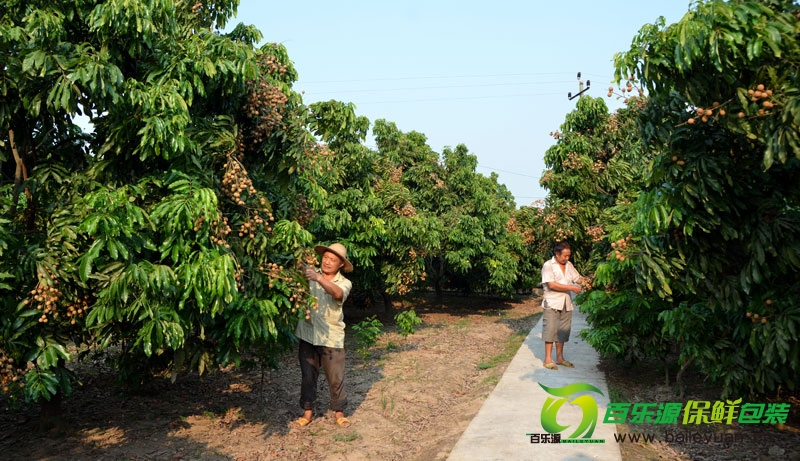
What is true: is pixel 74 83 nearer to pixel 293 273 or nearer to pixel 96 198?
pixel 96 198

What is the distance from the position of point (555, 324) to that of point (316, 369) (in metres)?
3.61

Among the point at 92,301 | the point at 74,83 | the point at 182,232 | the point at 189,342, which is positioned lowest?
the point at 189,342

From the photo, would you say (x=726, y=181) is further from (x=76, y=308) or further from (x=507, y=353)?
(x=507, y=353)

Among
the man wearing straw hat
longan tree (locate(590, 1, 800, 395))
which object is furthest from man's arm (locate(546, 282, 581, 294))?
the man wearing straw hat

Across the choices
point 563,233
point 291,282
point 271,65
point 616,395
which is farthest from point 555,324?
point 271,65

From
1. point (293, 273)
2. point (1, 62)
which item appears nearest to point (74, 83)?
point (1, 62)

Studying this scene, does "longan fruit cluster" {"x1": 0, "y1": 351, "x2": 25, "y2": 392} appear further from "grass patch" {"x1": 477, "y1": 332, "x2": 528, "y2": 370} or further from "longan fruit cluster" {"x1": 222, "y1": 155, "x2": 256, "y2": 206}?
"grass patch" {"x1": 477, "y1": 332, "x2": 528, "y2": 370}

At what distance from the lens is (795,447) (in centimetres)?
520

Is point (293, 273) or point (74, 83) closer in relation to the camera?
point (74, 83)

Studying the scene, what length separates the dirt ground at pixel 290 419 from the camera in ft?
18.4

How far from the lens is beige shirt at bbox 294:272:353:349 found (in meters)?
6.23

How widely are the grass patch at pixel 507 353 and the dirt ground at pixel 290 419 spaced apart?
0.05 meters

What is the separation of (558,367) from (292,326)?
169 inches

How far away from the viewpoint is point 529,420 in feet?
19.7
